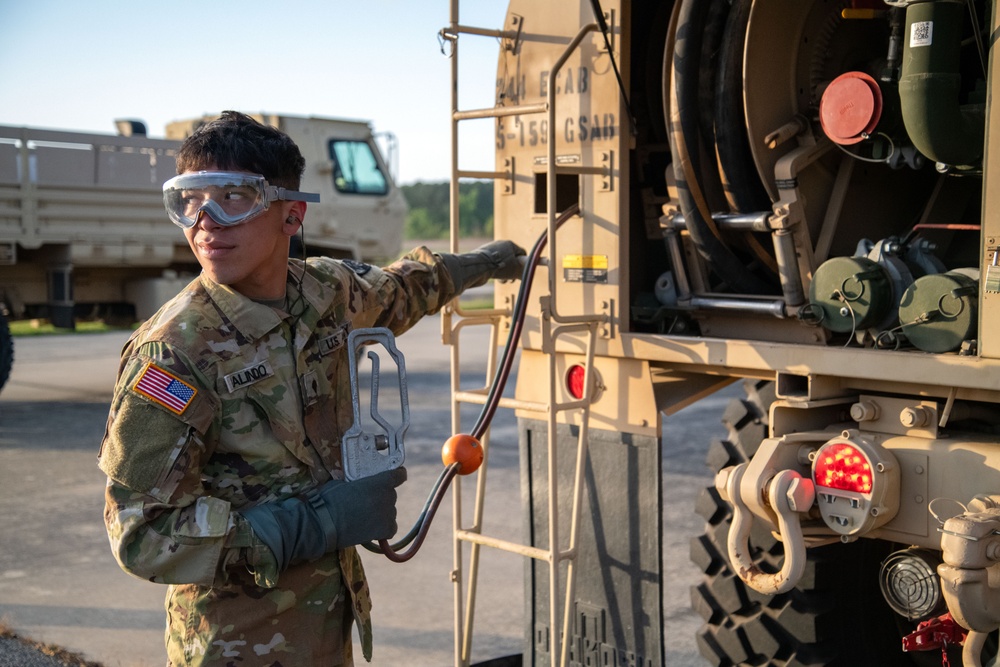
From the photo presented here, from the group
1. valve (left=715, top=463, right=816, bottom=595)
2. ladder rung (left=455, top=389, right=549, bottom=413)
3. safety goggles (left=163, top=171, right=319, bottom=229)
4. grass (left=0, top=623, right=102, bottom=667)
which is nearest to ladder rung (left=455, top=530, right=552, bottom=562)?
ladder rung (left=455, top=389, right=549, bottom=413)

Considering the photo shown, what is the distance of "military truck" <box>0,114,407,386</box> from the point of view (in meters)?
12.4

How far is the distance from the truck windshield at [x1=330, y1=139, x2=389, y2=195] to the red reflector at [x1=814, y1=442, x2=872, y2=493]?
40.4ft

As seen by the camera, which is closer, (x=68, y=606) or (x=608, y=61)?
(x=608, y=61)

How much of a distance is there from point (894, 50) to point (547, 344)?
1358mm

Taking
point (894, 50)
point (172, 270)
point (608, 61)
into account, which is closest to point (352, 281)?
point (608, 61)

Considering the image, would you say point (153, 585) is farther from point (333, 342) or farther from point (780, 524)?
point (780, 524)

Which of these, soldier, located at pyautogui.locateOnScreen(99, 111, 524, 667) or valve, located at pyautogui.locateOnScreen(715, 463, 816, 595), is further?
valve, located at pyautogui.locateOnScreen(715, 463, 816, 595)

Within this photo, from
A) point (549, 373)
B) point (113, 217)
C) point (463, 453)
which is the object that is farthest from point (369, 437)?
point (113, 217)

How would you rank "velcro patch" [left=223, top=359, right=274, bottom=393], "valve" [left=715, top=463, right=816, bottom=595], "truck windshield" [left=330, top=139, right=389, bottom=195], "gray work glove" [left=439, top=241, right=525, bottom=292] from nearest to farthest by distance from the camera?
1. "velcro patch" [left=223, top=359, right=274, bottom=393]
2. "valve" [left=715, top=463, right=816, bottom=595]
3. "gray work glove" [left=439, top=241, right=525, bottom=292]
4. "truck windshield" [left=330, top=139, right=389, bottom=195]

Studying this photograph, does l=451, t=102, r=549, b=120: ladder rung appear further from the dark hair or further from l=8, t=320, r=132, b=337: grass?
l=8, t=320, r=132, b=337: grass

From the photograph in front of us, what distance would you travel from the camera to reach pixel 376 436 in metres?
2.73

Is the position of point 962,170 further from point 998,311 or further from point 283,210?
point 283,210

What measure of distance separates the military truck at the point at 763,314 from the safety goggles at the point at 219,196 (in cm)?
113

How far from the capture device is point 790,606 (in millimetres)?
3508
